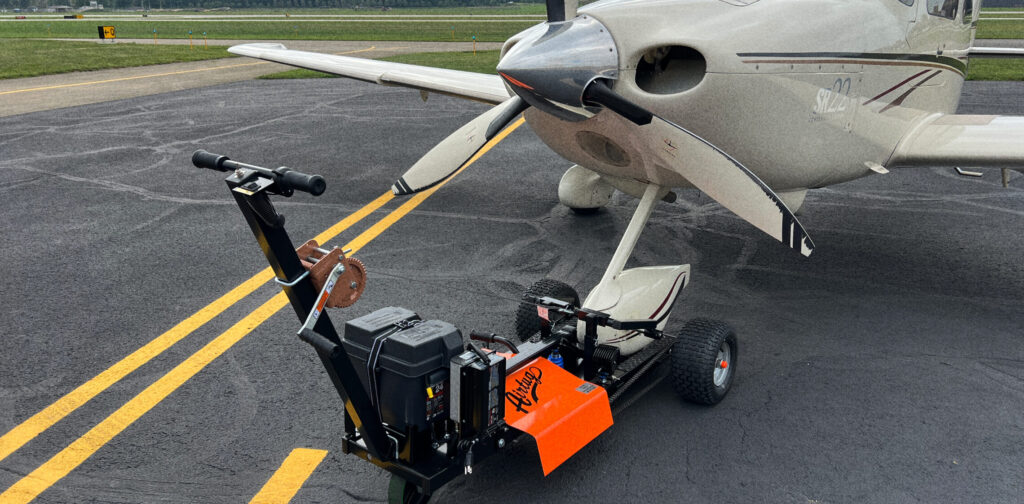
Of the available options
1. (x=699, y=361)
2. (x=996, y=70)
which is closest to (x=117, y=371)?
(x=699, y=361)

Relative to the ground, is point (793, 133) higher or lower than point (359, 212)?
higher

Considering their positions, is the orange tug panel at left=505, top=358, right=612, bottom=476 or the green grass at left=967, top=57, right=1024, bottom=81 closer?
the orange tug panel at left=505, top=358, right=612, bottom=476

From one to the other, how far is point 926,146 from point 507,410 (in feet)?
14.4

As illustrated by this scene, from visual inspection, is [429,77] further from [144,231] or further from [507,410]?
[507,410]

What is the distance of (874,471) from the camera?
4164 mm

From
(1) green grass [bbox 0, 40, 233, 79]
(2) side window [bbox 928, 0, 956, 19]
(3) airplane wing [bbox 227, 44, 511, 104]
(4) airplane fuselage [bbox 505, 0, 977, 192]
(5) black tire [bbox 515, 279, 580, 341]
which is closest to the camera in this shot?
(4) airplane fuselage [bbox 505, 0, 977, 192]

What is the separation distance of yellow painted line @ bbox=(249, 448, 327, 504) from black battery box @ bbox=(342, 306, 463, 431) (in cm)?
72

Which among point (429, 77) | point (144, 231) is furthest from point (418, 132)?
point (144, 231)

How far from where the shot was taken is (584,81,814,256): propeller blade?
4.43 metres

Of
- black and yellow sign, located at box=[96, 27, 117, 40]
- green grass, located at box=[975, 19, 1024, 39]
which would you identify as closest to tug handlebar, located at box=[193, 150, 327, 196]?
green grass, located at box=[975, 19, 1024, 39]

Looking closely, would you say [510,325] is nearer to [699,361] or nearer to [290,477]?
[699,361]

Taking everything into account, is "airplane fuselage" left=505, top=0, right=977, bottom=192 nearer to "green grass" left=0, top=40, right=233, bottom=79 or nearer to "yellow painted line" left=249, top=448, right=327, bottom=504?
"yellow painted line" left=249, top=448, right=327, bottom=504

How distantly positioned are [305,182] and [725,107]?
2874 mm

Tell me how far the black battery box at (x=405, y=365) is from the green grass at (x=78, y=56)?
71.4 feet
